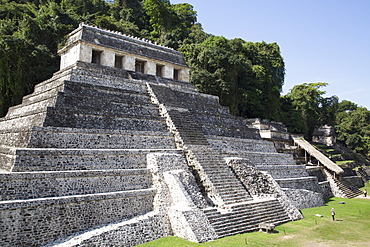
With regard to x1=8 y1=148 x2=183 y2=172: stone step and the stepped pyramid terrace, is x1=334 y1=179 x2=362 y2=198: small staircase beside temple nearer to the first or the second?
the stepped pyramid terrace

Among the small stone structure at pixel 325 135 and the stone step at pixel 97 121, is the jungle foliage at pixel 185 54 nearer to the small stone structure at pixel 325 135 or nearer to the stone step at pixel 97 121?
the small stone structure at pixel 325 135

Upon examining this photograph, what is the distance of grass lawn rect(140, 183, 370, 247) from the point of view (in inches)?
354

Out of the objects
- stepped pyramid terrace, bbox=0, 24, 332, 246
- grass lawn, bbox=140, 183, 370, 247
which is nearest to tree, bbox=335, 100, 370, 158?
stepped pyramid terrace, bbox=0, 24, 332, 246

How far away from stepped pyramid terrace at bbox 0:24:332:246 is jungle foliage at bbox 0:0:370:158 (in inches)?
226

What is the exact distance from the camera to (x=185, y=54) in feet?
100

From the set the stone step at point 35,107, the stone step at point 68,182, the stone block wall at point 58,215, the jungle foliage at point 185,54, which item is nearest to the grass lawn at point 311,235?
the stone block wall at point 58,215

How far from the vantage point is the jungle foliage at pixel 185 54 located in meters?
21.5

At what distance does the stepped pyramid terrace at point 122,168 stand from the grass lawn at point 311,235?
0.43 meters

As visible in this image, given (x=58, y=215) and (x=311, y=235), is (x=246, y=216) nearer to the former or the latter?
(x=311, y=235)

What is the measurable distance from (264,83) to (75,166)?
27.1 metres

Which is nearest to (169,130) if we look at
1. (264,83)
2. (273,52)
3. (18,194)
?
(18,194)

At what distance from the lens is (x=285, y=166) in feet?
55.8

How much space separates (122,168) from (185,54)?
21.7m

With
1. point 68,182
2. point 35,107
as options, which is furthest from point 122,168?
point 35,107
